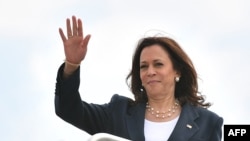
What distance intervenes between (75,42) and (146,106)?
2.93ft

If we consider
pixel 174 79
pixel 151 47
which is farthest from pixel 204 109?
pixel 151 47

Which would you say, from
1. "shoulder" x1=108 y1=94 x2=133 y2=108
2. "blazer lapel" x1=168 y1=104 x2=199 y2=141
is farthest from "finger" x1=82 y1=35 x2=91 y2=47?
"blazer lapel" x1=168 y1=104 x2=199 y2=141

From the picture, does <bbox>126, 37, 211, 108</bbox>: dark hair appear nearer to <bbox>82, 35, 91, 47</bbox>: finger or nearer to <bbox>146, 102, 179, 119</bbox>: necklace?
<bbox>146, 102, 179, 119</bbox>: necklace

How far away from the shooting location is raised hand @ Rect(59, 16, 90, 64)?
16.3 feet

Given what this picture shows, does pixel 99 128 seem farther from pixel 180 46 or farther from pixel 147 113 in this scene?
pixel 180 46

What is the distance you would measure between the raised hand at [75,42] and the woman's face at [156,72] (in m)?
0.54

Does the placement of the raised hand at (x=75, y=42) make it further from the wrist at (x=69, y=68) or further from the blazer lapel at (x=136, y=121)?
the blazer lapel at (x=136, y=121)

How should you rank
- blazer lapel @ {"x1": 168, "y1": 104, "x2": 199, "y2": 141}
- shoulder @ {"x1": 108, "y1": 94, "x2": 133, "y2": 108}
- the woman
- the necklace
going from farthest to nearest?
shoulder @ {"x1": 108, "y1": 94, "x2": 133, "y2": 108} → the necklace → the woman → blazer lapel @ {"x1": 168, "y1": 104, "x2": 199, "y2": 141}

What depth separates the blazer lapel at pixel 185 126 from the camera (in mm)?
4879

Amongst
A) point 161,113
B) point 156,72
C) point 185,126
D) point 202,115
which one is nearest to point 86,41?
point 156,72

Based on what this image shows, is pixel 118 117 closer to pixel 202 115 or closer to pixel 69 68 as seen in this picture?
pixel 69 68

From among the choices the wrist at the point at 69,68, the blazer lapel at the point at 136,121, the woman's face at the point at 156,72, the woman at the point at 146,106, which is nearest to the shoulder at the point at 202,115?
the woman at the point at 146,106

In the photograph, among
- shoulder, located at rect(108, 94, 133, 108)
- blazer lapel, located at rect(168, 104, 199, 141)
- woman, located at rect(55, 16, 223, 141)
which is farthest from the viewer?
shoulder, located at rect(108, 94, 133, 108)

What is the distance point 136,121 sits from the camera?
5055 millimetres
